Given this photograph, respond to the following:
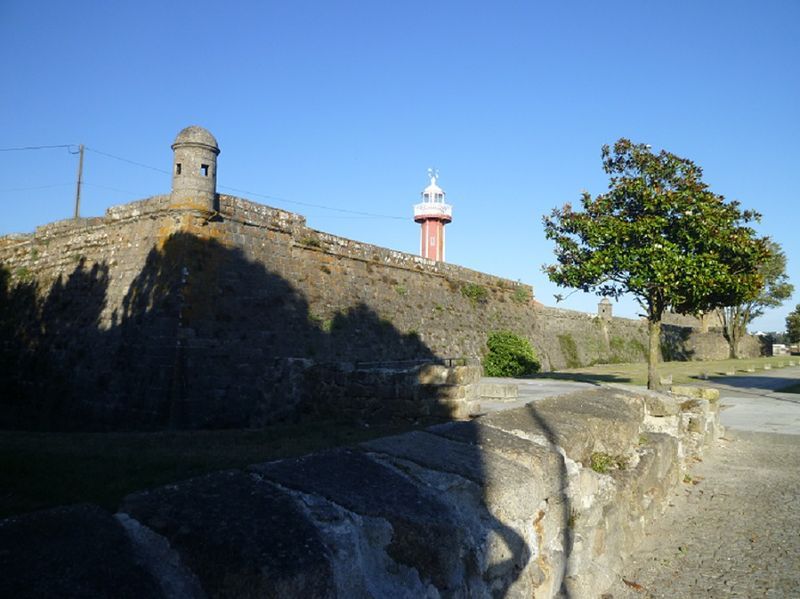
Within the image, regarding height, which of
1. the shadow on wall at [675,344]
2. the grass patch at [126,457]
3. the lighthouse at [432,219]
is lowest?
the grass patch at [126,457]

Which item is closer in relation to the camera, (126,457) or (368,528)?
(368,528)

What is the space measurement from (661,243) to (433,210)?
39459 millimetres

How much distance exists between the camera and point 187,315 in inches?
419

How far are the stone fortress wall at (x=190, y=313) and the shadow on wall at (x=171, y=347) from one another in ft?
0.09

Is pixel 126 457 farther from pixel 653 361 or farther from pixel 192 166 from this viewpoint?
pixel 653 361

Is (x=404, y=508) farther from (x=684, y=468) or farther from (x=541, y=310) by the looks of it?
(x=541, y=310)

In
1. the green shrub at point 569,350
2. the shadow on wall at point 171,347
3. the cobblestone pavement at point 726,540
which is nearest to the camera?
the cobblestone pavement at point 726,540

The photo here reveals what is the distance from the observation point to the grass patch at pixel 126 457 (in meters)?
3.82

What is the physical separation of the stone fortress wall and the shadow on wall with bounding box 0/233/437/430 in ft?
0.09

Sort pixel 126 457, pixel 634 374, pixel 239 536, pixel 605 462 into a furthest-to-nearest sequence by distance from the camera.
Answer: pixel 634 374
pixel 126 457
pixel 605 462
pixel 239 536

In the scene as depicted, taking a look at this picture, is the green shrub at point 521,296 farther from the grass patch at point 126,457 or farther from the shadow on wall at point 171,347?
the grass patch at point 126,457

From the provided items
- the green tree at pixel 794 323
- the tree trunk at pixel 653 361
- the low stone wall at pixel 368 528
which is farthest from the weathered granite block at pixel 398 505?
the green tree at pixel 794 323

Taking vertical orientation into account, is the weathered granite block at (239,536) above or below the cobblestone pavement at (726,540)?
above

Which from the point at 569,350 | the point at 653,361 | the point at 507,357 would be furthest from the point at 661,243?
the point at 569,350
